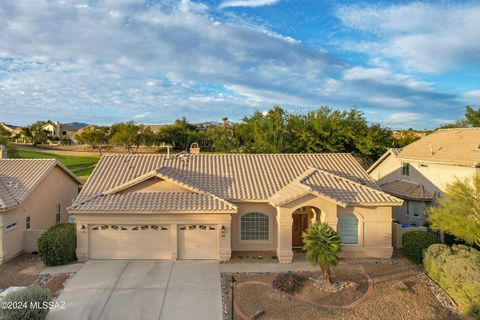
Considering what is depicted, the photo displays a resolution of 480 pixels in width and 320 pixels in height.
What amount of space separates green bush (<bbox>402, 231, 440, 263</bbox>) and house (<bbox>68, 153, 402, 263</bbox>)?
94 centimetres

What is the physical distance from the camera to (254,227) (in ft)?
59.3

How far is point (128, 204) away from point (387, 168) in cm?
2011

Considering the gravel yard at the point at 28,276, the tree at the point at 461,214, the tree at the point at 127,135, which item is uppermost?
the tree at the point at 127,135

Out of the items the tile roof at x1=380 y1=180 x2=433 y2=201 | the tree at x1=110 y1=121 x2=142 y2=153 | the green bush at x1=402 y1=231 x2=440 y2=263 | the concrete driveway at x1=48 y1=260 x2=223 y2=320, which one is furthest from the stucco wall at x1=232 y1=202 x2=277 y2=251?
the tree at x1=110 y1=121 x2=142 y2=153

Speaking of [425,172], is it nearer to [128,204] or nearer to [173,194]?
[173,194]

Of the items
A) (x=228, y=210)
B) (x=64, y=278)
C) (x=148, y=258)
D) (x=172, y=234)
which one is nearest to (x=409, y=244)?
(x=228, y=210)

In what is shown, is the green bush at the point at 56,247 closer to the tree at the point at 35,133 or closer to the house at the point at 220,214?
the house at the point at 220,214

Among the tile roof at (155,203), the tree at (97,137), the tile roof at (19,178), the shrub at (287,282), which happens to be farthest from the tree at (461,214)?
the tree at (97,137)

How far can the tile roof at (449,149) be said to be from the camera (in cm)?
1939

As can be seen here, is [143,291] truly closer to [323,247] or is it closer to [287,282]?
[287,282]

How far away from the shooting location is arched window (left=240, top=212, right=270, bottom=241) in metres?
18.1

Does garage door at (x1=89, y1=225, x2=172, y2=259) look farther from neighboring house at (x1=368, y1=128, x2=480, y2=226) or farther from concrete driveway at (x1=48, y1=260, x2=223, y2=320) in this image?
neighboring house at (x1=368, y1=128, x2=480, y2=226)

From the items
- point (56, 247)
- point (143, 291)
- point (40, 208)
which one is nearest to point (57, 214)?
point (40, 208)

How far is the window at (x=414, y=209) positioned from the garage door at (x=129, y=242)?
15556mm
